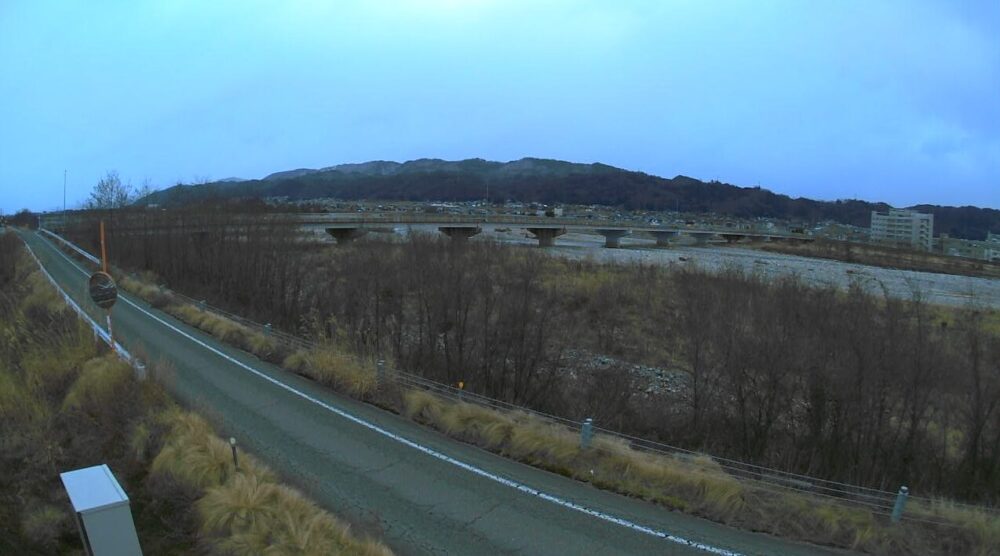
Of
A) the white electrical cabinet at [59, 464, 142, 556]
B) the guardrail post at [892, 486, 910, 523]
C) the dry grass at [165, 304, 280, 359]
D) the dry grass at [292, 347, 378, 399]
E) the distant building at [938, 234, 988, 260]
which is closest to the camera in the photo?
the white electrical cabinet at [59, 464, 142, 556]

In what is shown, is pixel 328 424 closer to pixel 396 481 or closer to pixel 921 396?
pixel 396 481

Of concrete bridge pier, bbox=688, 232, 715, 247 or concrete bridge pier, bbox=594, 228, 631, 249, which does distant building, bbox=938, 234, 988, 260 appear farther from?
concrete bridge pier, bbox=594, 228, 631, 249

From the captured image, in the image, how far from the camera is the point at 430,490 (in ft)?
27.2

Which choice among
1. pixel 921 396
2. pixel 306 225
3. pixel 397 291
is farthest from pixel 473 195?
pixel 921 396

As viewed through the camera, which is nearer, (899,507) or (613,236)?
(899,507)

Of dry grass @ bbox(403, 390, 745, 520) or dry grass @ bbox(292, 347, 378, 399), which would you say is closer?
dry grass @ bbox(403, 390, 745, 520)

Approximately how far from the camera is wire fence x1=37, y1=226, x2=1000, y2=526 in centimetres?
799

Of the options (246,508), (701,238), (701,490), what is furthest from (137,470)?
(701,238)

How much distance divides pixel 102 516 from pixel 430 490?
449 centimetres

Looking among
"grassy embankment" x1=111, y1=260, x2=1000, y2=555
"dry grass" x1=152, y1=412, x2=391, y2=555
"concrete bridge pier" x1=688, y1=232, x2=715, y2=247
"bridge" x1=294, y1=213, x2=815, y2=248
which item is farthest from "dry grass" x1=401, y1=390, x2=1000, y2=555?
"concrete bridge pier" x1=688, y1=232, x2=715, y2=247

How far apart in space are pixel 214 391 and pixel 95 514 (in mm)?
9528

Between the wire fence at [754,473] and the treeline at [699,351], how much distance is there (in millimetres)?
2819

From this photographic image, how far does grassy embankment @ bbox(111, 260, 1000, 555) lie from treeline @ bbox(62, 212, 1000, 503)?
6.03 meters

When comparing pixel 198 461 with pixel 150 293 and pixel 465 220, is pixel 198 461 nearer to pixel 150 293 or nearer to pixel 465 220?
pixel 150 293
